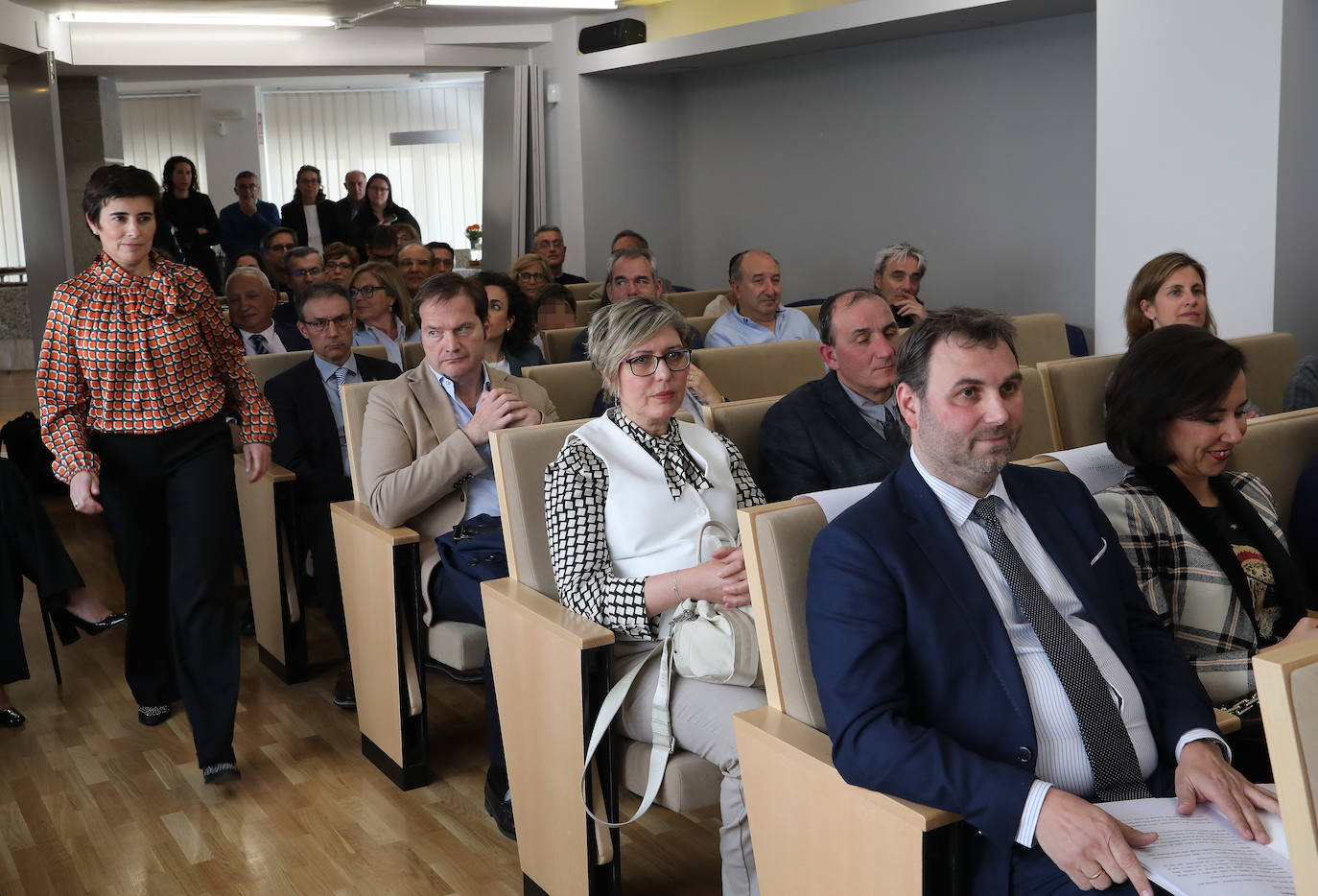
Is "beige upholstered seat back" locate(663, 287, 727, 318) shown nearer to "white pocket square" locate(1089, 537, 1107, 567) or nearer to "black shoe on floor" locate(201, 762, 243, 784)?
"black shoe on floor" locate(201, 762, 243, 784)

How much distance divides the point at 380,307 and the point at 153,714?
2000 mm

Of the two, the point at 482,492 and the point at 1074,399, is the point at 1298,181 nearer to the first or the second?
the point at 1074,399

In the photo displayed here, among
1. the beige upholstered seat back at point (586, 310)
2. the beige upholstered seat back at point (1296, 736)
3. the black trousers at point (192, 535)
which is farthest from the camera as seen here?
the beige upholstered seat back at point (586, 310)

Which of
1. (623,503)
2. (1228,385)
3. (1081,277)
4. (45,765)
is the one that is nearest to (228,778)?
(45,765)

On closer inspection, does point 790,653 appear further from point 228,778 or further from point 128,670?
point 128,670

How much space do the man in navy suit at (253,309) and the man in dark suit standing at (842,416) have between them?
2.81 metres

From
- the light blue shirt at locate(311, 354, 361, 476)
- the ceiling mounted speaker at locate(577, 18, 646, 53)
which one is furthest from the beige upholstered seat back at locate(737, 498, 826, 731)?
the ceiling mounted speaker at locate(577, 18, 646, 53)

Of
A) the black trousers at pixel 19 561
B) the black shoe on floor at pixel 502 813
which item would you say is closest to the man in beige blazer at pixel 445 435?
the black shoe on floor at pixel 502 813

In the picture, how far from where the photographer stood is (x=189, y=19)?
860cm

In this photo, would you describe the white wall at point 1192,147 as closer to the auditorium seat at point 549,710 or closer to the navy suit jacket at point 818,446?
the navy suit jacket at point 818,446

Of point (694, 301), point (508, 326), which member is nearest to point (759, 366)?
point (508, 326)

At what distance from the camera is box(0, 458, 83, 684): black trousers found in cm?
351

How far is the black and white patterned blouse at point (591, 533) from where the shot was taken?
7.49 feet

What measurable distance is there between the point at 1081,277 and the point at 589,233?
13.3 ft
